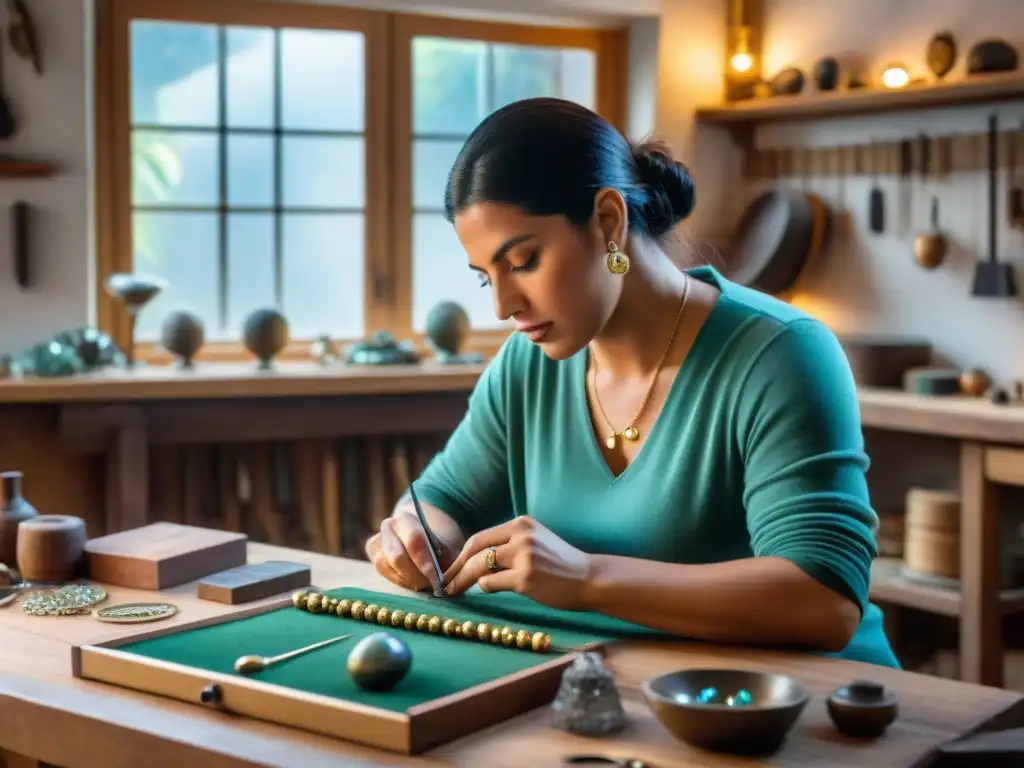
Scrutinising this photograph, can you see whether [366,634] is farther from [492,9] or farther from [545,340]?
[492,9]

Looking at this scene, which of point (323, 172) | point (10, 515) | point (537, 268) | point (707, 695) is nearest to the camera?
point (707, 695)

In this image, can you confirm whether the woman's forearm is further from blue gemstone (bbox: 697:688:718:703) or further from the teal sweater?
blue gemstone (bbox: 697:688:718:703)

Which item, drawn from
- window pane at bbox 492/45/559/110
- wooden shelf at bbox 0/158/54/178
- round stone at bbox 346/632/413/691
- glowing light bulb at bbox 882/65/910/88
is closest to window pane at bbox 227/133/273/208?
wooden shelf at bbox 0/158/54/178

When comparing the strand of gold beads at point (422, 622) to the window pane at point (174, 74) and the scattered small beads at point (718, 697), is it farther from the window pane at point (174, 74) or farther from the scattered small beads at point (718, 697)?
the window pane at point (174, 74)

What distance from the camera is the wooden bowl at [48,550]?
2.02 m

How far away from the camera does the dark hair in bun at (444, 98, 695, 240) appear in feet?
6.11

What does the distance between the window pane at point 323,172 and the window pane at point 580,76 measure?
29.5 inches

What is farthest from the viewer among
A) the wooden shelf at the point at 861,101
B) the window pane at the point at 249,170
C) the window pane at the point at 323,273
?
the window pane at the point at 323,273

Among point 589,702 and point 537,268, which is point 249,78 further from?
point 589,702

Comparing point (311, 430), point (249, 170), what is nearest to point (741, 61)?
point (249, 170)

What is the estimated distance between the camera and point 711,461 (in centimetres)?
191

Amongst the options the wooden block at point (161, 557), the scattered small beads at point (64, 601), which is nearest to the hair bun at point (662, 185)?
the wooden block at point (161, 557)

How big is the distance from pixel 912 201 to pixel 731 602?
9.23 ft

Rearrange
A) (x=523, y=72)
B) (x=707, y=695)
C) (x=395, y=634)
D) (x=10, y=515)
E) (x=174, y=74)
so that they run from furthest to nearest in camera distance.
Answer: (x=523, y=72) < (x=174, y=74) < (x=10, y=515) < (x=395, y=634) < (x=707, y=695)
